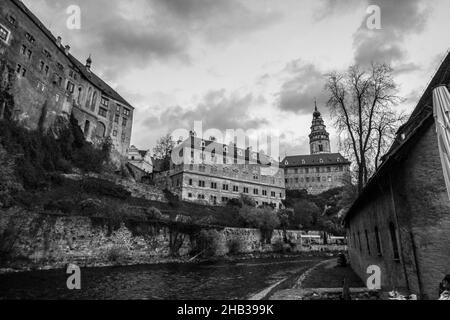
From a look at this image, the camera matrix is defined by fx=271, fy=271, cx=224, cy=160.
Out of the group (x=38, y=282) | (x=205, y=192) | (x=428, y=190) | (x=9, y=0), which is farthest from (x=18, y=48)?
(x=428, y=190)

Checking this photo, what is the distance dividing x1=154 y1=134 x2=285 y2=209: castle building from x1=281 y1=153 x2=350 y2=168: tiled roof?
2404 cm

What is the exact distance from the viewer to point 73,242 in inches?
993

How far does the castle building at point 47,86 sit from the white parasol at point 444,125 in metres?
40.9

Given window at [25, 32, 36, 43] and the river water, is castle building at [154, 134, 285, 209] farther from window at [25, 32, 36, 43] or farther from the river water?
the river water

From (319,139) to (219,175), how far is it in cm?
6234

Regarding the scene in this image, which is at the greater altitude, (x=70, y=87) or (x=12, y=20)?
(x=12, y=20)

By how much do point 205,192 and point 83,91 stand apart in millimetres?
30594

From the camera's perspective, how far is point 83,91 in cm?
5034

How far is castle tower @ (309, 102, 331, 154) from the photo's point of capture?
352 ft

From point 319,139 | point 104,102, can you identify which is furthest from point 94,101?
point 319,139

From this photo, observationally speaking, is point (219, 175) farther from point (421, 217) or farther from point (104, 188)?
point (421, 217)

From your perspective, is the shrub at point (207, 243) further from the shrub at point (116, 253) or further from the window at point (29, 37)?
the window at point (29, 37)

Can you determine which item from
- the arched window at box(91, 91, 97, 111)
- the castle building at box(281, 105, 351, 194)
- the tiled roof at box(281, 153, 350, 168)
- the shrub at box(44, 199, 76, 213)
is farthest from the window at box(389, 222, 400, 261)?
the tiled roof at box(281, 153, 350, 168)
